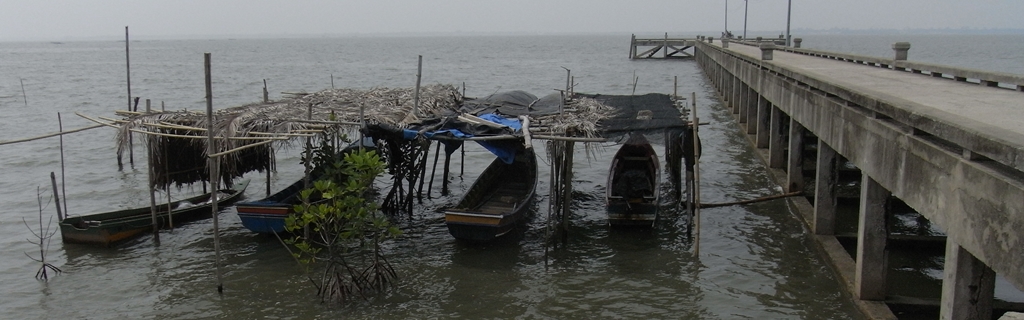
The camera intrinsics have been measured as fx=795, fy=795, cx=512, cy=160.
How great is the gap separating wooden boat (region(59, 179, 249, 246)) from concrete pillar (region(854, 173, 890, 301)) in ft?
38.6

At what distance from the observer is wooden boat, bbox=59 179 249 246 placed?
46.4 feet

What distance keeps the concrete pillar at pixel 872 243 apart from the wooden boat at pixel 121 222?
1177 centimetres

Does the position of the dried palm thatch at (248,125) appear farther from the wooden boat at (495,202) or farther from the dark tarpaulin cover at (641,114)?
the dark tarpaulin cover at (641,114)

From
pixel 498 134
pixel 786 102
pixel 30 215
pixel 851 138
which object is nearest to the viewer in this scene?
pixel 851 138

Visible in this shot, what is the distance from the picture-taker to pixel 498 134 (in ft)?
45.7

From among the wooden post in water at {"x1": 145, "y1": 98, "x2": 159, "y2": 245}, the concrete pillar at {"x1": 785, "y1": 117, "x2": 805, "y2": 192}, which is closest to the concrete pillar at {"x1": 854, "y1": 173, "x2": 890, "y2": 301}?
the concrete pillar at {"x1": 785, "y1": 117, "x2": 805, "y2": 192}

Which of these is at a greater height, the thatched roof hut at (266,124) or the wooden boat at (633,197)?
the thatched roof hut at (266,124)

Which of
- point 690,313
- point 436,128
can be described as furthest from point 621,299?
point 436,128

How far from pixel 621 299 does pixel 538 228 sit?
3.91 metres

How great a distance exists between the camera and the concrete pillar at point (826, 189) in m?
12.8

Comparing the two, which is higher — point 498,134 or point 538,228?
point 498,134

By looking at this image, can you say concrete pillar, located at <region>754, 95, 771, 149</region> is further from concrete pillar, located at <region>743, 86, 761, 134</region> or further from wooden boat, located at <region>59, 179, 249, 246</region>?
wooden boat, located at <region>59, 179, 249, 246</region>

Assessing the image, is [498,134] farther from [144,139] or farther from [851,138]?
[144,139]

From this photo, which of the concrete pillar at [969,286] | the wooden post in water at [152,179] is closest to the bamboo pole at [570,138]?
the concrete pillar at [969,286]
